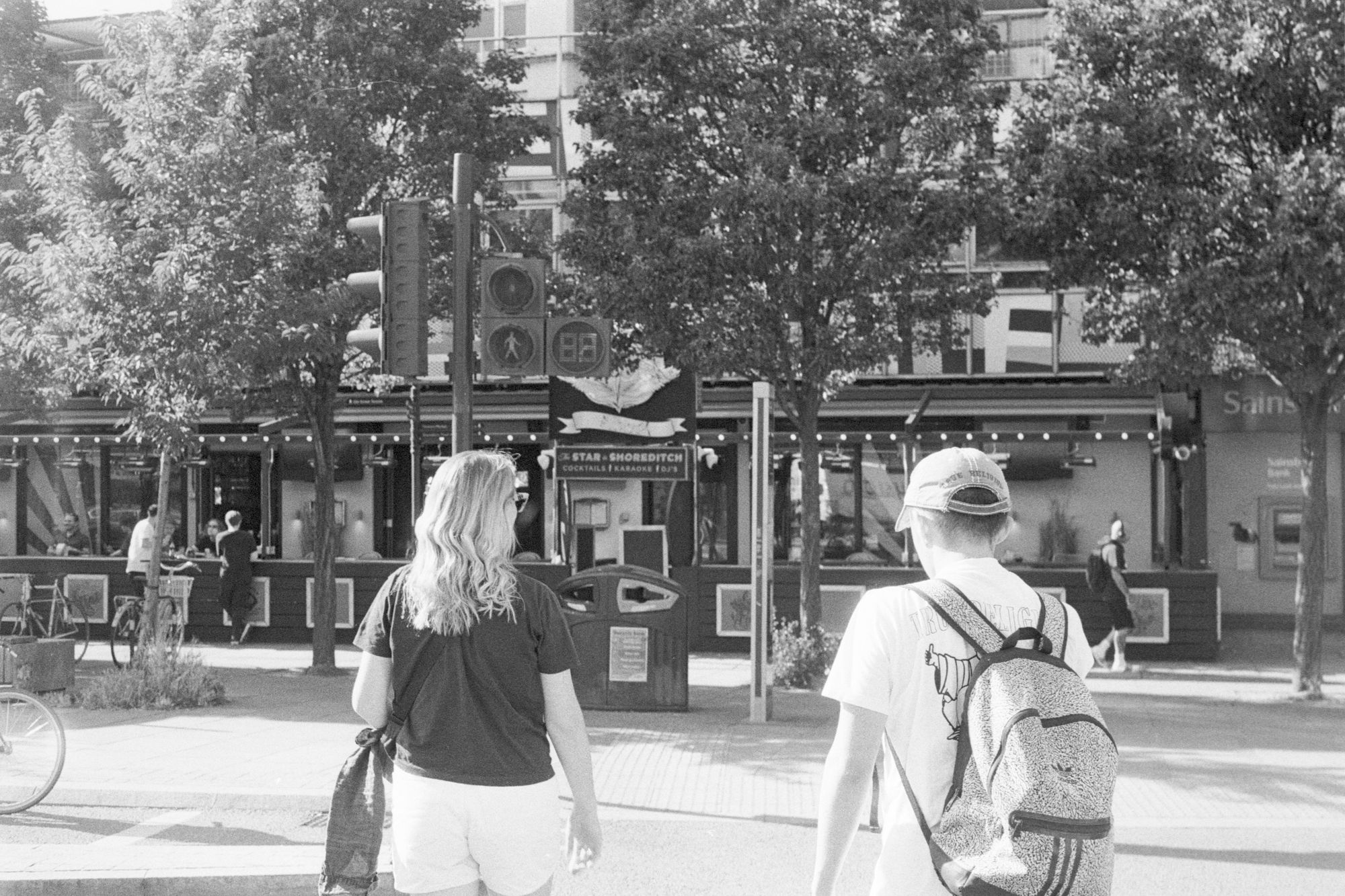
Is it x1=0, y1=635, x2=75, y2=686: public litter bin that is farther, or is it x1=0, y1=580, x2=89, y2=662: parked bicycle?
x1=0, y1=580, x2=89, y2=662: parked bicycle

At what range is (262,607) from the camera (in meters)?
18.3

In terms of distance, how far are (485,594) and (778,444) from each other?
14.8 meters

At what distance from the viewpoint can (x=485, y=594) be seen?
11.3ft

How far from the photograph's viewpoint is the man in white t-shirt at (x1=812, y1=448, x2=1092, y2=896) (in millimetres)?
2725

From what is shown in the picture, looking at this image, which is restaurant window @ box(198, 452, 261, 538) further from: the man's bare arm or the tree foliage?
the man's bare arm

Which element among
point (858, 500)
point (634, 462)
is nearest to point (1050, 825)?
point (634, 462)

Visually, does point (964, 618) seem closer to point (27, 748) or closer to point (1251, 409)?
point (27, 748)

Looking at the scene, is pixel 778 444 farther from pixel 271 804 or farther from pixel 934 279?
pixel 271 804

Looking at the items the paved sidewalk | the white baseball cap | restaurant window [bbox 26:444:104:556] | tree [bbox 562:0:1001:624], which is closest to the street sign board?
tree [bbox 562:0:1001:624]

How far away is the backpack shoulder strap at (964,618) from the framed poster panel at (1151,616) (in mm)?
14313

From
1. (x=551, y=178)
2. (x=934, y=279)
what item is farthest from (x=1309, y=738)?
(x=551, y=178)

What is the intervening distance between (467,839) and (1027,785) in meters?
1.57

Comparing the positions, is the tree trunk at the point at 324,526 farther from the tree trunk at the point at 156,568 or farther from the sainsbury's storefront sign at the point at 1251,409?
the sainsbury's storefront sign at the point at 1251,409

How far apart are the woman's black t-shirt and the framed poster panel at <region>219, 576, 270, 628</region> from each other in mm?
15451
